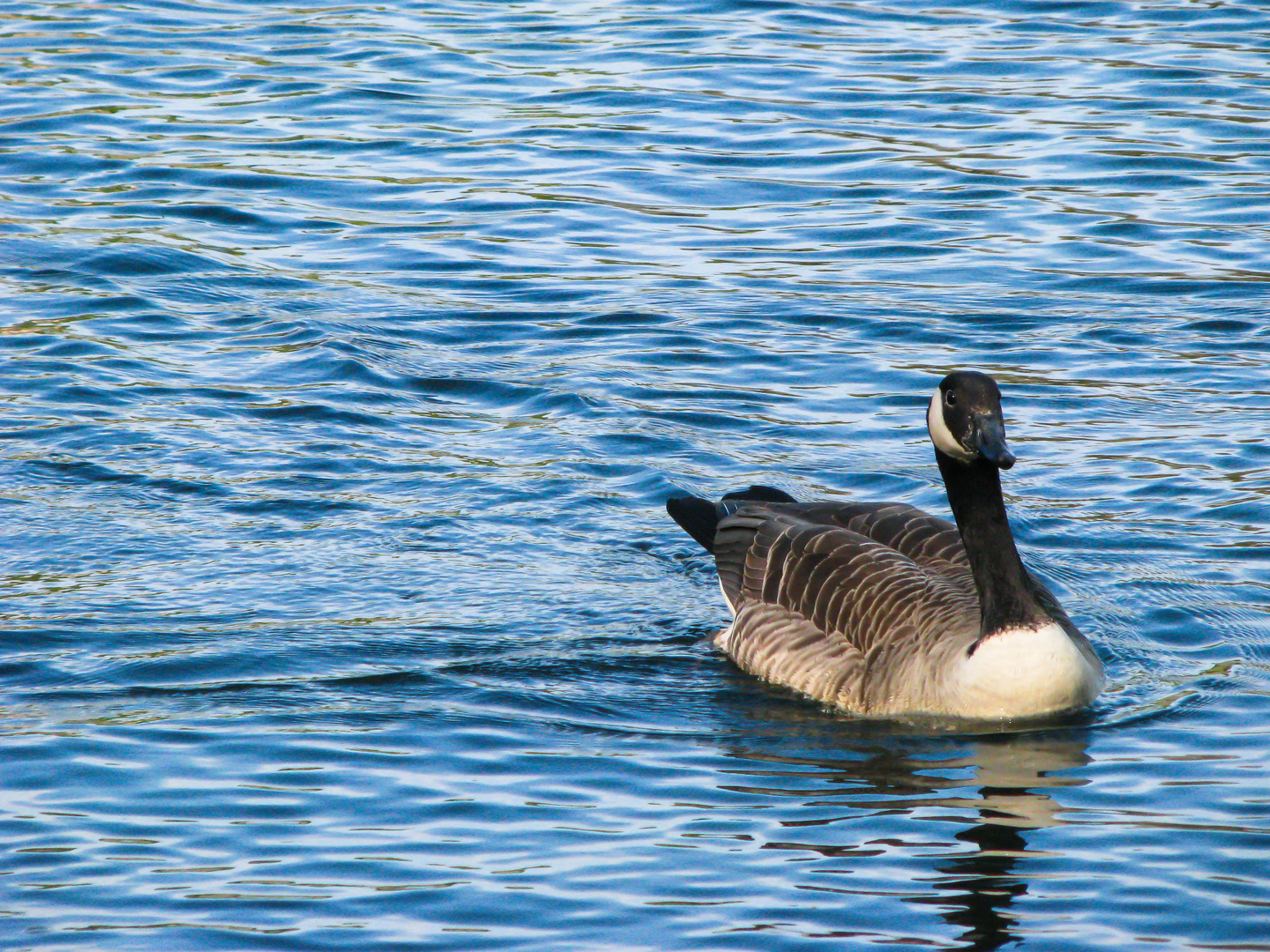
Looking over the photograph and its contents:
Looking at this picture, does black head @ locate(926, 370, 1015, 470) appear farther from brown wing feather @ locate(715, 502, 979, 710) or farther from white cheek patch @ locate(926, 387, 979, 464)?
brown wing feather @ locate(715, 502, 979, 710)

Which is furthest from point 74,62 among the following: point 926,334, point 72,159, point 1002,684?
point 1002,684

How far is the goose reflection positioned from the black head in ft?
4.03

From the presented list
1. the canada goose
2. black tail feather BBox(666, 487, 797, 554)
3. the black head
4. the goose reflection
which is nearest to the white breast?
the canada goose

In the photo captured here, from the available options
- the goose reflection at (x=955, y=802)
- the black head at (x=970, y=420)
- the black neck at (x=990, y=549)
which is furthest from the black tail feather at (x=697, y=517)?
the goose reflection at (x=955, y=802)

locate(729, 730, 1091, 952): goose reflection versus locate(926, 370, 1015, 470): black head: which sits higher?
locate(926, 370, 1015, 470): black head

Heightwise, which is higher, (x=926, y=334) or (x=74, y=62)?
(x=74, y=62)

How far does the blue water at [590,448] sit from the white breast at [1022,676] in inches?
5.9

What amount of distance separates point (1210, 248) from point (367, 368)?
661 cm

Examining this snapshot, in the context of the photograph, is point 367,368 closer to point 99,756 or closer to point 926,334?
point 926,334

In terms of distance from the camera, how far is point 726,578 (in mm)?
9688

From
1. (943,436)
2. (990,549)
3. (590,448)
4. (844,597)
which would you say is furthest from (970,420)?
(590,448)

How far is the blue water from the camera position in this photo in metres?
6.76

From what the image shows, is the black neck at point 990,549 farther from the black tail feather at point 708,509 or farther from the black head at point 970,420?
the black tail feather at point 708,509

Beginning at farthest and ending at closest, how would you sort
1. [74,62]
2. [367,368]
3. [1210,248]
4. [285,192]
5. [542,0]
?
1. [542,0]
2. [74,62]
3. [285,192]
4. [1210,248]
5. [367,368]
